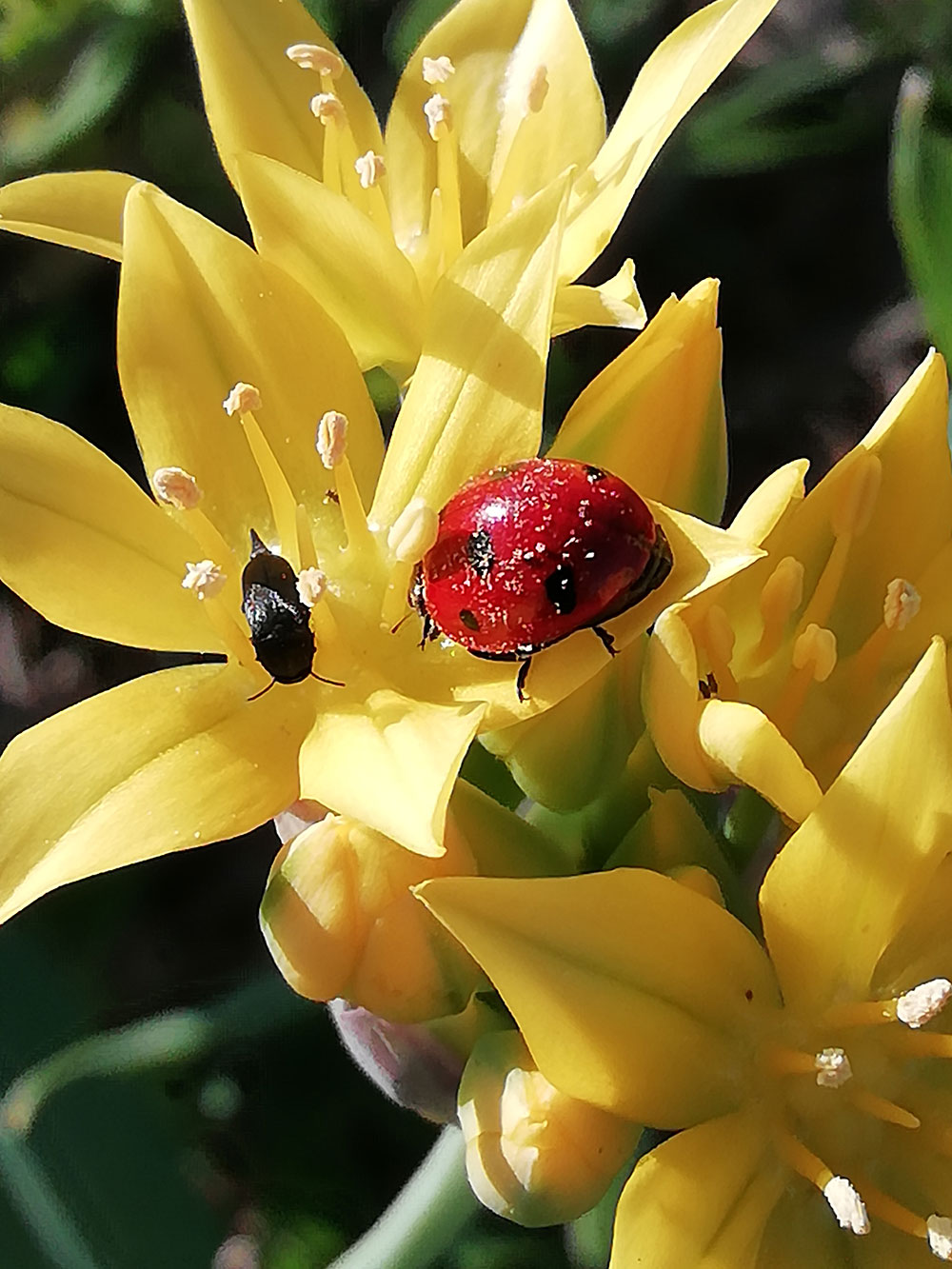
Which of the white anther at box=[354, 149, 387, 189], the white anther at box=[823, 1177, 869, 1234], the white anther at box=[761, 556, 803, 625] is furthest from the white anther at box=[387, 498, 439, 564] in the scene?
the white anther at box=[823, 1177, 869, 1234]

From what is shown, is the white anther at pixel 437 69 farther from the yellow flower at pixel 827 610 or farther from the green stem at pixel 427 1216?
the green stem at pixel 427 1216

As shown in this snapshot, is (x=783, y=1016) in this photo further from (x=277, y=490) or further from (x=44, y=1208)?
(x=44, y=1208)

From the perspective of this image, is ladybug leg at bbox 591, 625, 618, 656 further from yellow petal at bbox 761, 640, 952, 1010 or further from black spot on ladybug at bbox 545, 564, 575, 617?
yellow petal at bbox 761, 640, 952, 1010

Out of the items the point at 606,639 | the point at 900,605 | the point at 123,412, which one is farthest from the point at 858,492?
the point at 123,412

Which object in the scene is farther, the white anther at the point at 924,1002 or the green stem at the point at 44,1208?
the green stem at the point at 44,1208

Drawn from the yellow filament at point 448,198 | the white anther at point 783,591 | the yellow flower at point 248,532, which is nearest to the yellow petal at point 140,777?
the yellow flower at point 248,532

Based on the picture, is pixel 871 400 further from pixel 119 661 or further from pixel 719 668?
pixel 719 668
